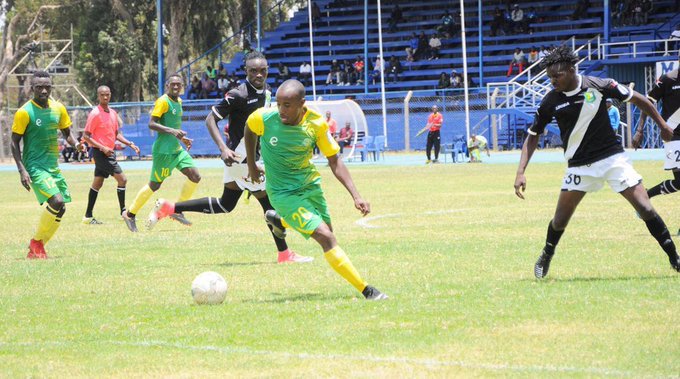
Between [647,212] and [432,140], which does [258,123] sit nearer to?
[647,212]

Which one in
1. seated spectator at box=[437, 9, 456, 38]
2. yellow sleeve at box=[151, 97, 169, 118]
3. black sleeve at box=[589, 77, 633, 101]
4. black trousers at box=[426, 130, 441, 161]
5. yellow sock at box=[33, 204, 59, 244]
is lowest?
black trousers at box=[426, 130, 441, 161]

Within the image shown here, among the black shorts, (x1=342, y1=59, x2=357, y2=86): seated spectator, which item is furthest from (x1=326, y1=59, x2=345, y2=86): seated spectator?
the black shorts

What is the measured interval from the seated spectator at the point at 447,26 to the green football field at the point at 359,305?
34.9 meters

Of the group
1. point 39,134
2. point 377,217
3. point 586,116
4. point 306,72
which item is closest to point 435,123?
point 306,72

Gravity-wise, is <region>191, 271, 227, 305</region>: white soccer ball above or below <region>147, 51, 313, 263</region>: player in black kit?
below

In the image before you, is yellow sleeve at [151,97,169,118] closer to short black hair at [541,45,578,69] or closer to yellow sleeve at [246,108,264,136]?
yellow sleeve at [246,108,264,136]

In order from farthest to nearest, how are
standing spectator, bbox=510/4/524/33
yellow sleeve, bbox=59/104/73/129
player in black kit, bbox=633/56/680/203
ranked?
standing spectator, bbox=510/4/524/33, yellow sleeve, bbox=59/104/73/129, player in black kit, bbox=633/56/680/203

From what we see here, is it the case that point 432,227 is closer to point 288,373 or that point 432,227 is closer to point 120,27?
point 288,373

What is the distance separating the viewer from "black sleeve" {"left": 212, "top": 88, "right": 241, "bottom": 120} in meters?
12.4

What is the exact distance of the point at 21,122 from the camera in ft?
42.8

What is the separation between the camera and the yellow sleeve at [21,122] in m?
13.0

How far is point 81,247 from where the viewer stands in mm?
14445

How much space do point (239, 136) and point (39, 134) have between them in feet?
8.22

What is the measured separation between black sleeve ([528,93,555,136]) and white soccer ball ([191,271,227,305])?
311 centimetres
